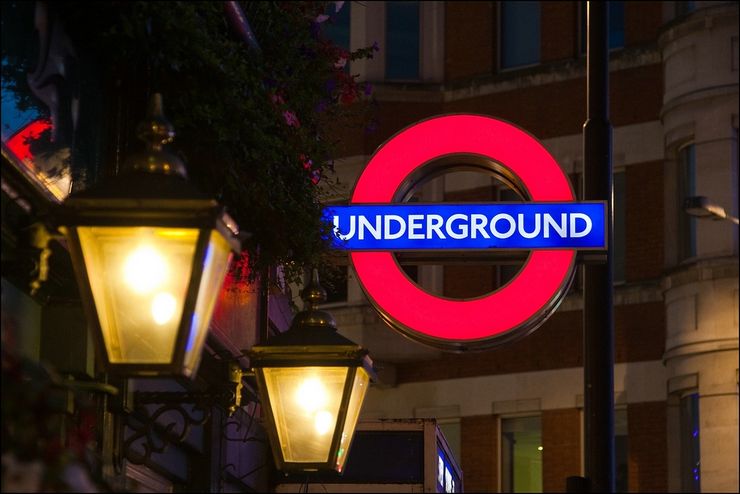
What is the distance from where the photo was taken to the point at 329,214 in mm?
10453

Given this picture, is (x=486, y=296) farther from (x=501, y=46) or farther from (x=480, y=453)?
(x=501, y=46)

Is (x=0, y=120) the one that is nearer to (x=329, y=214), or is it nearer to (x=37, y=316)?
(x=37, y=316)

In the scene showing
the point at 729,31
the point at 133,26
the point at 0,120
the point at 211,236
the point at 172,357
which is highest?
the point at 729,31

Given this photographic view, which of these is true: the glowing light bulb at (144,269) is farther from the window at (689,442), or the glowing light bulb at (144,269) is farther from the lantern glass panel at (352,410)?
the window at (689,442)

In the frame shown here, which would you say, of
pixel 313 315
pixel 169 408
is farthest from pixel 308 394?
pixel 169 408

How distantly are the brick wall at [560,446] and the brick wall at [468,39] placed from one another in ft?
18.9

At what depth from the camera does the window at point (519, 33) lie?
30391mm

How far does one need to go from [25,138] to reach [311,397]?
5.88 feet

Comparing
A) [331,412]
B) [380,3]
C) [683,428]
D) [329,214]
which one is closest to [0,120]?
[331,412]

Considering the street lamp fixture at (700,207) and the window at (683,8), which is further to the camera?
the window at (683,8)

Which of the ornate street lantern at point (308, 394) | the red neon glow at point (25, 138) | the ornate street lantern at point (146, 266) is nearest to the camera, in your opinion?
the ornate street lantern at point (146, 266)

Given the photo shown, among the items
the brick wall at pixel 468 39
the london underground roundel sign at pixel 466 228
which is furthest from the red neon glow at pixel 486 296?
the brick wall at pixel 468 39

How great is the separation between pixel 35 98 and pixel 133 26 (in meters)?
0.47

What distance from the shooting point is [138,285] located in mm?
5691
